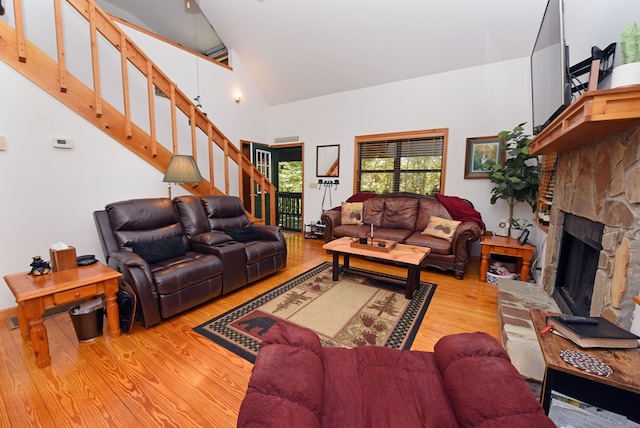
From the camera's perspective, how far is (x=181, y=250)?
8.98 feet

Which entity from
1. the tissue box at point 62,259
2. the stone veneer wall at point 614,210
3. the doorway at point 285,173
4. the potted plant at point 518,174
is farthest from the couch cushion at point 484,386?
the doorway at point 285,173

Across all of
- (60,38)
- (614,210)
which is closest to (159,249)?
(60,38)

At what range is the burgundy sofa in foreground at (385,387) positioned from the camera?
32.8 inches

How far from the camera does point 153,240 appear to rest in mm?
2654

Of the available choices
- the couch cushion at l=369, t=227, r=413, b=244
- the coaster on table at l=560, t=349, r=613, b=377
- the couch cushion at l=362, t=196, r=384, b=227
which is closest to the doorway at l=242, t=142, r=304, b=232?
the couch cushion at l=362, t=196, r=384, b=227

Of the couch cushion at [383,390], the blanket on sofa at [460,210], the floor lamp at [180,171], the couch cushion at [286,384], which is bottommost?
the couch cushion at [383,390]

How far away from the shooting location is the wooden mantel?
117 centimetres

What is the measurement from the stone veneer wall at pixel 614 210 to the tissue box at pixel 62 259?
3506mm

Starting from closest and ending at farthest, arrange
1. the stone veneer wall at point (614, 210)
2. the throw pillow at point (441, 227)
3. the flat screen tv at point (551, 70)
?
the stone veneer wall at point (614, 210)
the flat screen tv at point (551, 70)
the throw pillow at point (441, 227)

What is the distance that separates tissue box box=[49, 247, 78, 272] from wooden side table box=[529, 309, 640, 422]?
3066mm

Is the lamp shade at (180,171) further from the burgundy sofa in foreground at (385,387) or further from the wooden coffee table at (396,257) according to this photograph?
the burgundy sofa in foreground at (385,387)

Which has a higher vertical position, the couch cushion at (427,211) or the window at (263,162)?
the window at (263,162)

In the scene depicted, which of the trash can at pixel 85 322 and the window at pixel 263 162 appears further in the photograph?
the window at pixel 263 162

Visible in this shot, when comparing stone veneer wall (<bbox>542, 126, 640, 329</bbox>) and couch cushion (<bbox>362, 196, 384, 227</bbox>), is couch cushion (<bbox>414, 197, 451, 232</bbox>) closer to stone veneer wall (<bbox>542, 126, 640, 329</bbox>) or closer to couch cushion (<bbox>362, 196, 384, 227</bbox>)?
couch cushion (<bbox>362, 196, 384, 227</bbox>)
